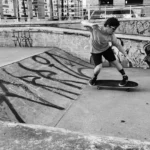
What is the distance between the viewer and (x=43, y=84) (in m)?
5.02

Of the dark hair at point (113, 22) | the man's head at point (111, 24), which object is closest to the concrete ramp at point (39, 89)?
the man's head at point (111, 24)

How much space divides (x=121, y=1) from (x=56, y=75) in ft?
62.4

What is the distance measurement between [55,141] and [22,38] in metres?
8.15

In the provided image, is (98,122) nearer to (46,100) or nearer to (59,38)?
(46,100)

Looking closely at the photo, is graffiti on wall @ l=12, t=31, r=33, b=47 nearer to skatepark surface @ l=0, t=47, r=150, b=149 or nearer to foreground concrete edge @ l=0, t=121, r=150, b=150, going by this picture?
skatepark surface @ l=0, t=47, r=150, b=149

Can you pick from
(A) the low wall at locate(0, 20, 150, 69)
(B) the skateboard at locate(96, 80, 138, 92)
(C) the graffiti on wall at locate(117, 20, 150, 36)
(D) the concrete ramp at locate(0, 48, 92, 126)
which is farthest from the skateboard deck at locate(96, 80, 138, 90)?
(C) the graffiti on wall at locate(117, 20, 150, 36)

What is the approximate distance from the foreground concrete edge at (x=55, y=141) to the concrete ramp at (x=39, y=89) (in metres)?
1.09

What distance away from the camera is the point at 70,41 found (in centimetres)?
894

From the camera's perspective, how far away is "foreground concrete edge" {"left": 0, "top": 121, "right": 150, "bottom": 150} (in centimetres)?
193

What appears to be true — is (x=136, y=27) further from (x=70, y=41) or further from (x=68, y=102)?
(x=68, y=102)

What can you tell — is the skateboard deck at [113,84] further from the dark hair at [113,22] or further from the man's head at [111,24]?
the dark hair at [113,22]

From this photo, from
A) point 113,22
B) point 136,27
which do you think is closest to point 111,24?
point 113,22

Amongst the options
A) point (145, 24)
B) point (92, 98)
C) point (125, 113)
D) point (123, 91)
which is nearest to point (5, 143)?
point (125, 113)

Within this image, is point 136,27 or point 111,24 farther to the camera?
point 136,27
